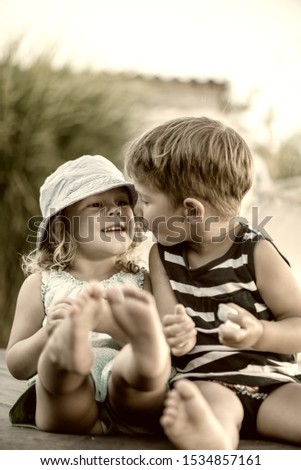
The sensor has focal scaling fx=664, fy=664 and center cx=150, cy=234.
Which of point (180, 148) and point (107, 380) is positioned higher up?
point (180, 148)

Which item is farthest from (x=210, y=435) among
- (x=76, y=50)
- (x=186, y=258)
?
(x=76, y=50)

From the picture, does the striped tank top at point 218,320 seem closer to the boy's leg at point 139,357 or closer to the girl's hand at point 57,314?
the boy's leg at point 139,357

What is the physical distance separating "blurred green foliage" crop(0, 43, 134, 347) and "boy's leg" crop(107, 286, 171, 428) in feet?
8.85

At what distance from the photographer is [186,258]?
6.14 ft

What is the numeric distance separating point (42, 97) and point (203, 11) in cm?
206

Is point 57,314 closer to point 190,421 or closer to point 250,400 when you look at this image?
point 190,421

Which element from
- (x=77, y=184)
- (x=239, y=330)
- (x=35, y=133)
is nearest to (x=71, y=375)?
(x=239, y=330)

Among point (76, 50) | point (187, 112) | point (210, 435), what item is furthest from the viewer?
point (187, 112)

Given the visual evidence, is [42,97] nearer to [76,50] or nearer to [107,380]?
A: [76,50]

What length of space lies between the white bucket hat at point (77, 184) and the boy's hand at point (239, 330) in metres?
0.65

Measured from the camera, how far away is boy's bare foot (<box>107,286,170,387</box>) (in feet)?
4.26

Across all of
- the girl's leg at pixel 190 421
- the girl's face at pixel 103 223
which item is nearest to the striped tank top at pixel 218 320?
the girl's face at pixel 103 223

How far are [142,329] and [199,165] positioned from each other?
612 millimetres

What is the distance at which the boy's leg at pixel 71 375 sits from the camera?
129 cm
